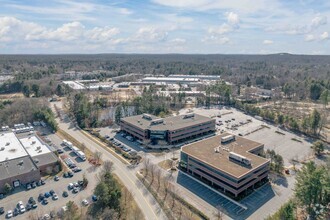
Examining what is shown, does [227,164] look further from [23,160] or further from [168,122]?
[23,160]

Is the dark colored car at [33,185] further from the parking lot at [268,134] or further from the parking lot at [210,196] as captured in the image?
the parking lot at [268,134]

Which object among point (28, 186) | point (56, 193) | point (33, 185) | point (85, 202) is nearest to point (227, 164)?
point (85, 202)

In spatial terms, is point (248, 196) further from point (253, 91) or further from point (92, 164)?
point (253, 91)

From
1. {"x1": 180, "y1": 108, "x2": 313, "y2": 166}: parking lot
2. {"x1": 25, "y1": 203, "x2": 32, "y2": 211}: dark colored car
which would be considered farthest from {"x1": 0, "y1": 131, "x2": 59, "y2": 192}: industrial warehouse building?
{"x1": 180, "y1": 108, "x2": 313, "y2": 166}: parking lot

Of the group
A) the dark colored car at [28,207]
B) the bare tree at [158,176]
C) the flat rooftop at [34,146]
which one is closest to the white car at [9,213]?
the dark colored car at [28,207]

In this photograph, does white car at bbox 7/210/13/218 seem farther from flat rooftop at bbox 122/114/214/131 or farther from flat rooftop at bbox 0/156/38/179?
flat rooftop at bbox 122/114/214/131

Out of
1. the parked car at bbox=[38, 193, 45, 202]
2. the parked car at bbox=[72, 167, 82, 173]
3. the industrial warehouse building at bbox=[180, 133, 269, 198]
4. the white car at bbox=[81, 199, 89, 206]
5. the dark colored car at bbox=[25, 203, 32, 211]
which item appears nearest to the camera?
the dark colored car at bbox=[25, 203, 32, 211]
